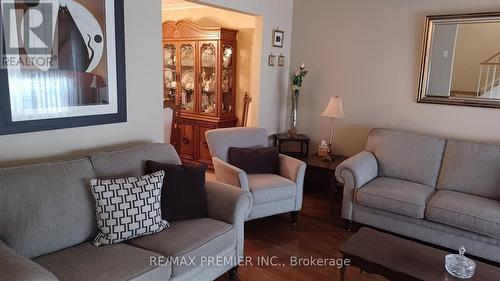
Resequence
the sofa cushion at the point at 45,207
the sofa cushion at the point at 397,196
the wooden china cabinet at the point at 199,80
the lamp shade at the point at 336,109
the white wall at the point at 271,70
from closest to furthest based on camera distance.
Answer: the sofa cushion at the point at 45,207 → the sofa cushion at the point at 397,196 → the lamp shade at the point at 336,109 → the white wall at the point at 271,70 → the wooden china cabinet at the point at 199,80

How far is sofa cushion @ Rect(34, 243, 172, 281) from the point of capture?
168cm

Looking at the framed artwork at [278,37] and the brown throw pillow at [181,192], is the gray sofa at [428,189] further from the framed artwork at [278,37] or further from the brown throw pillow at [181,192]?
the framed artwork at [278,37]

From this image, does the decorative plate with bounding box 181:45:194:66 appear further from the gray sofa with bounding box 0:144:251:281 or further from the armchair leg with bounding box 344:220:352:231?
the armchair leg with bounding box 344:220:352:231

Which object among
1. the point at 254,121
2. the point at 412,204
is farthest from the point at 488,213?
the point at 254,121

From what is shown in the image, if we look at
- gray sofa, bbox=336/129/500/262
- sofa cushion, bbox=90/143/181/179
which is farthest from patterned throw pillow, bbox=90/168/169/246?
gray sofa, bbox=336/129/500/262

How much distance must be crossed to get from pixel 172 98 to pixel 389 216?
3324mm

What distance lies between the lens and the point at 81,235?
6.57ft

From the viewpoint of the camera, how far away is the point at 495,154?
9.86 ft

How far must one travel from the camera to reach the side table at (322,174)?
355 centimetres

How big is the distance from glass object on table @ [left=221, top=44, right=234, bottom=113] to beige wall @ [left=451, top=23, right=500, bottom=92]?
8.43 ft

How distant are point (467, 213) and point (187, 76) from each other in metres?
3.61

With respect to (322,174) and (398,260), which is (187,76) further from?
(398,260)

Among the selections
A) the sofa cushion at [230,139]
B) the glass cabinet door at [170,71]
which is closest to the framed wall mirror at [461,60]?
the sofa cushion at [230,139]

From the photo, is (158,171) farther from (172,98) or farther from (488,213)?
(172,98)
